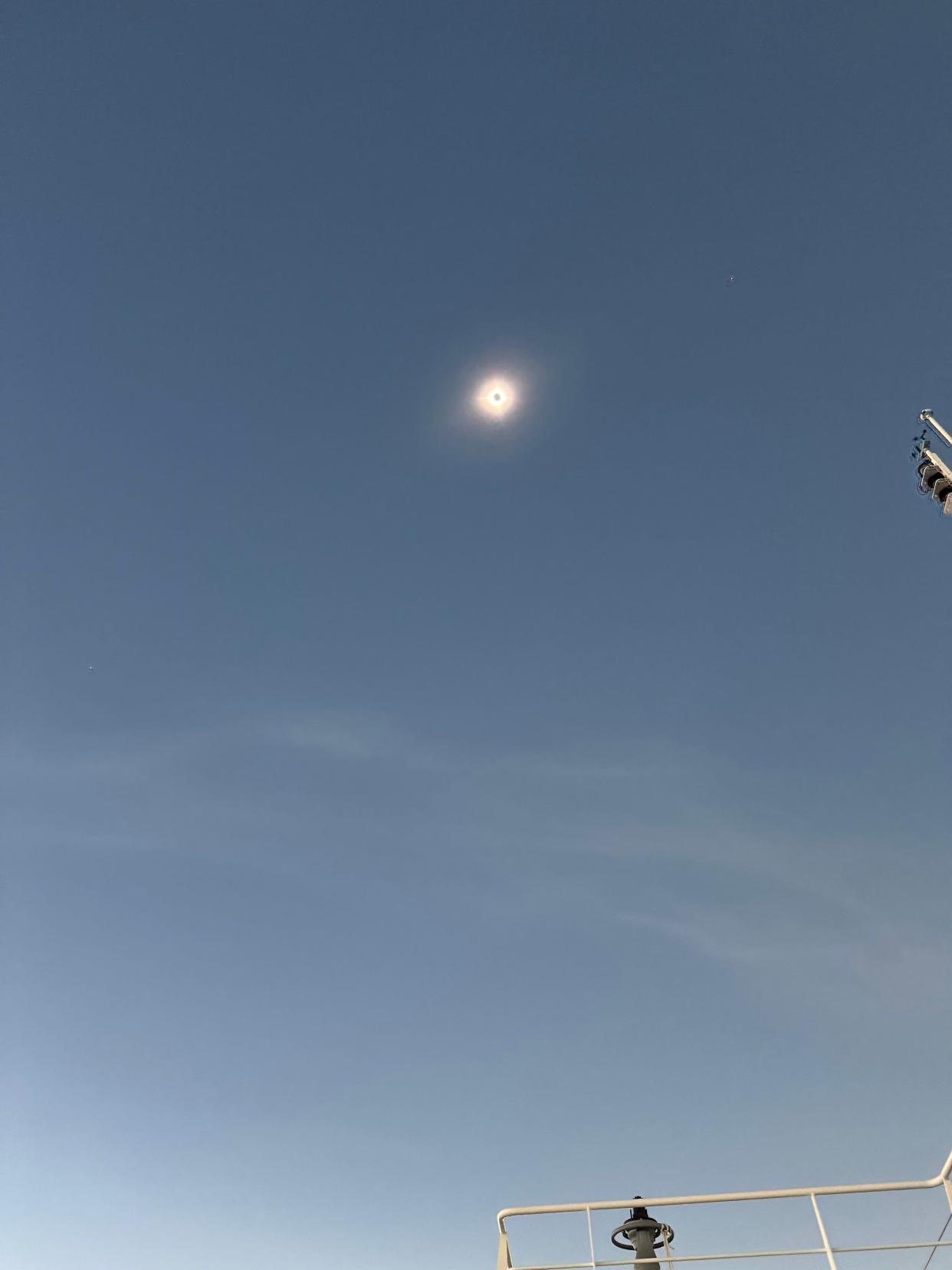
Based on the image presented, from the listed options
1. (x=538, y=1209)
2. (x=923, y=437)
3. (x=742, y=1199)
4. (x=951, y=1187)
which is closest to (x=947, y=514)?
(x=923, y=437)

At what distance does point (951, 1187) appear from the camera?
33.0ft

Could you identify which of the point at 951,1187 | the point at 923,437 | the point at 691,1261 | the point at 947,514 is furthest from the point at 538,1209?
the point at 923,437

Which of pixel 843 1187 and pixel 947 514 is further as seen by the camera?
pixel 947 514

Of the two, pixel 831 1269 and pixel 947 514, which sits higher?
pixel 947 514

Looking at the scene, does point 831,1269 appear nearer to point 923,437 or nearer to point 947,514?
point 947,514

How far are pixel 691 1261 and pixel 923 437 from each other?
2212 cm

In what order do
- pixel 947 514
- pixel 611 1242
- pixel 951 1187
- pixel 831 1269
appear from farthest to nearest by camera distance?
pixel 947 514 < pixel 611 1242 < pixel 951 1187 < pixel 831 1269

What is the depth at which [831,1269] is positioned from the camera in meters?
9.07

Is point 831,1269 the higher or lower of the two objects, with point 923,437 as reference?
lower

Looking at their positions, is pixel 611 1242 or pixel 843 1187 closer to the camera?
pixel 843 1187

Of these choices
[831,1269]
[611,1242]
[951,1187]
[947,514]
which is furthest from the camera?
[947,514]

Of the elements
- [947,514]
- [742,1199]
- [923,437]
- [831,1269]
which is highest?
[923,437]

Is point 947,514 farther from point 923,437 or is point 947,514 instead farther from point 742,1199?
point 742,1199

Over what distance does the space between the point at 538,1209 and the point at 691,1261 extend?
2073 mm
